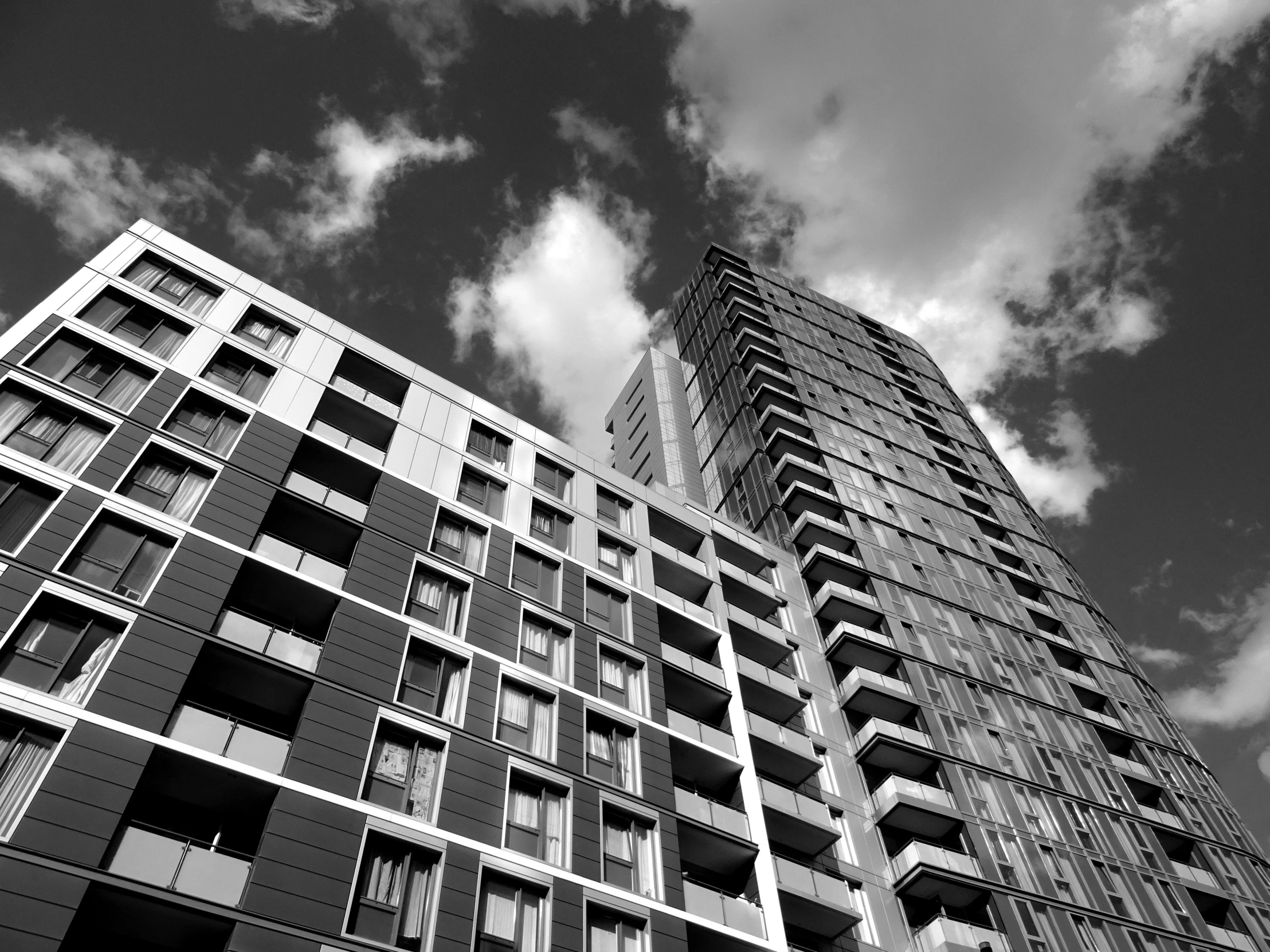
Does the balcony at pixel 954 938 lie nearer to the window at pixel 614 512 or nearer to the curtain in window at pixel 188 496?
the window at pixel 614 512

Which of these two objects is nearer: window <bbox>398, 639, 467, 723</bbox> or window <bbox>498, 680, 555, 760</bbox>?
window <bbox>398, 639, 467, 723</bbox>

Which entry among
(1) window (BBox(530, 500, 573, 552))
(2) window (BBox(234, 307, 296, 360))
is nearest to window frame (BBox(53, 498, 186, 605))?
(2) window (BBox(234, 307, 296, 360))

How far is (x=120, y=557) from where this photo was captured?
2378cm

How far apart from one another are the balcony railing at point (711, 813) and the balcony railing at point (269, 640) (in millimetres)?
12320

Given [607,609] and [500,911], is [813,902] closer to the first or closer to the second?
[607,609]

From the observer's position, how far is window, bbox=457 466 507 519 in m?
35.1

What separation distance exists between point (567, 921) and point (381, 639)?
923 cm

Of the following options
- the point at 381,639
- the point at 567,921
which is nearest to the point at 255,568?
the point at 381,639

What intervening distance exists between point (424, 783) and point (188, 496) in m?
10.8

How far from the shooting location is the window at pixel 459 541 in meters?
32.0

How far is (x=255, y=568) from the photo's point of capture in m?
26.2

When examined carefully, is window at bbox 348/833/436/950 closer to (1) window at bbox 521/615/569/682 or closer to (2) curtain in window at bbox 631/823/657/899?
(2) curtain in window at bbox 631/823/657/899

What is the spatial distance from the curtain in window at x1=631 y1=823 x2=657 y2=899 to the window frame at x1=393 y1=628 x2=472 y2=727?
20.6 ft

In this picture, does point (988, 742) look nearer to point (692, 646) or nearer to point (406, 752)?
point (692, 646)
